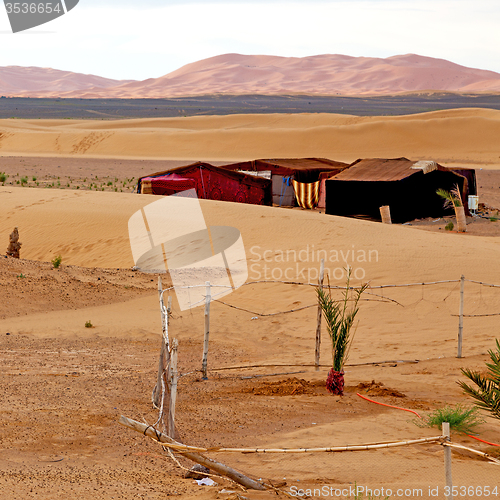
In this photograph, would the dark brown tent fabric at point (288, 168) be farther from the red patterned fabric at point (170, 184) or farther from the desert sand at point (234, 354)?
the desert sand at point (234, 354)

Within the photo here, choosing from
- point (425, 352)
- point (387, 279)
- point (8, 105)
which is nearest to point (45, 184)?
point (387, 279)

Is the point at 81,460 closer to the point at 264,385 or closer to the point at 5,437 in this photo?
the point at 5,437

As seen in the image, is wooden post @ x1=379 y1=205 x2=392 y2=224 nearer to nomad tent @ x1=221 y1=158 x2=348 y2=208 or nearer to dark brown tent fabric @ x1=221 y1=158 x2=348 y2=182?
nomad tent @ x1=221 y1=158 x2=348 y2=208

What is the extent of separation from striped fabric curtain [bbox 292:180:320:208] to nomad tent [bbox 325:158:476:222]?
216cm

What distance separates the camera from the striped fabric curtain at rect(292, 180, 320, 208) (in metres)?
27.1

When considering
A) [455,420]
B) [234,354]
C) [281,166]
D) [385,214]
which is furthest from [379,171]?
[455,420]

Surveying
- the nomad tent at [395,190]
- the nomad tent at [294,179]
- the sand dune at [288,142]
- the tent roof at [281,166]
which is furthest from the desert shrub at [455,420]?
the sand dune at [288,142]

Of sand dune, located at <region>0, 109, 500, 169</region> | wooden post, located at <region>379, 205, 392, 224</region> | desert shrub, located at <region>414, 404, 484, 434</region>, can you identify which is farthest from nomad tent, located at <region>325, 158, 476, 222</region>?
sand dune, located at <region>0, 109, 500, 169</region>

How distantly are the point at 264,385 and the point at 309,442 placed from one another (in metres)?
2.43

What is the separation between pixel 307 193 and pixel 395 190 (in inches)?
189

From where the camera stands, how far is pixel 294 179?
2802 centimetres

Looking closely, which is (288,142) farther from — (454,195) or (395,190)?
(395,190)

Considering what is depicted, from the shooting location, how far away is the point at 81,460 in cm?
533

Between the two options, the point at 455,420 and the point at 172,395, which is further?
the point at 455,420
